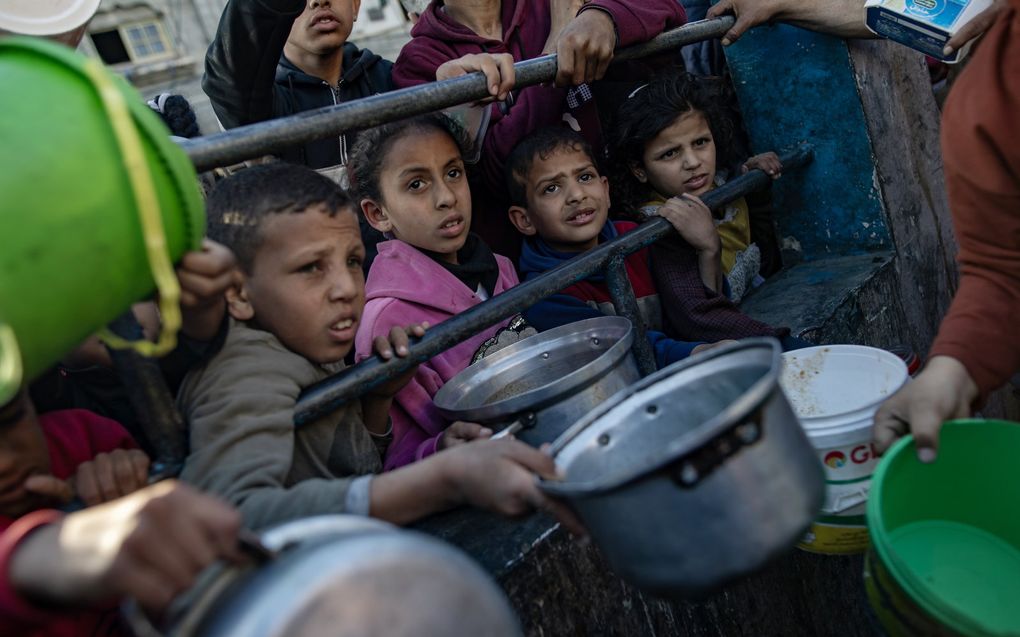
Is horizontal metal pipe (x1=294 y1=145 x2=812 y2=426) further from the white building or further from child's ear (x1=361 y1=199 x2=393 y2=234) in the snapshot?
the white building

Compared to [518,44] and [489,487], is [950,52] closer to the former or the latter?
[518,44]

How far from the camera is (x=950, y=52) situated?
221 centimetres

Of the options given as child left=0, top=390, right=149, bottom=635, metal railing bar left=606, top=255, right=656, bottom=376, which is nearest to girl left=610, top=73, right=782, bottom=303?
metal railing bar left=606, top=255, right=656, bottom=376

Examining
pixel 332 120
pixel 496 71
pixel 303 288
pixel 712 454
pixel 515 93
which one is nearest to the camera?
pixel 712 454

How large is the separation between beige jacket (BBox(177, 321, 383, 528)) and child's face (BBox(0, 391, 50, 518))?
24 centimetres

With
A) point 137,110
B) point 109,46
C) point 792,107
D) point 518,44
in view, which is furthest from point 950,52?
point 109,46

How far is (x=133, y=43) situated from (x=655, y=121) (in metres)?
17.3

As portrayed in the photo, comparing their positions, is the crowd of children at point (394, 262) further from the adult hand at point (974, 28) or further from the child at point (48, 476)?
the adult hand at point (974, 28)

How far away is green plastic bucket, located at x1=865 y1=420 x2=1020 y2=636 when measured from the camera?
1.30m

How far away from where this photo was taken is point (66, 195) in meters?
0.81

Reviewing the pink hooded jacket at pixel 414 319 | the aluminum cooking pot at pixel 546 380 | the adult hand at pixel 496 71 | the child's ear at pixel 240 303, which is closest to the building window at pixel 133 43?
the pink hooded jacket at pixel 414 319

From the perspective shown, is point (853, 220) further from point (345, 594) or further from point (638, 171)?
point (345, 594)

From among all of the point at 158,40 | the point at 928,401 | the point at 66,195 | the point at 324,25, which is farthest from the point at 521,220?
the point at 158,40

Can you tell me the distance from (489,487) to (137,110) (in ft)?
2.39
